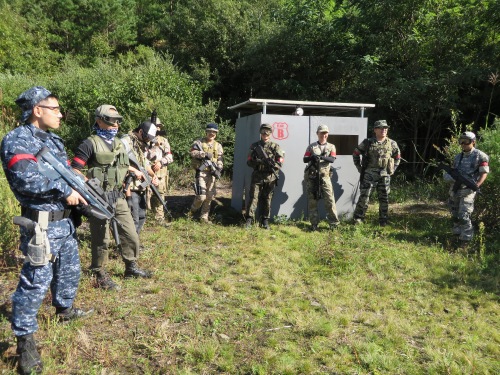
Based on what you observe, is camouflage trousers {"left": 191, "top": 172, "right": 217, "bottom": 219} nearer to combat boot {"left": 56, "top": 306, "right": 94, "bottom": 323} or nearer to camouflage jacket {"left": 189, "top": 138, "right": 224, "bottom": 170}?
camouflage jacket {"left": 189, "top": 138, "right": 224, "bottom": 170}

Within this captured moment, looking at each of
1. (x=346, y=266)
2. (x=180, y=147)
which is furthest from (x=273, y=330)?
(x=180, y=147)

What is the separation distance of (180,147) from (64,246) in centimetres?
800

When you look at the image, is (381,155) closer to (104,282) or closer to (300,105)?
(300,105)

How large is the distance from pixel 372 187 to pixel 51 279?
5.60 meters

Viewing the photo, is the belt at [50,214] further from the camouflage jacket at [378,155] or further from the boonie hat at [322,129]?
the camouflage jacket at [378,155]

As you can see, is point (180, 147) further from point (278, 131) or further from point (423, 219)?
point (423, 219)

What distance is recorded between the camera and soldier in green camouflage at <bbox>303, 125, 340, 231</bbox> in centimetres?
705

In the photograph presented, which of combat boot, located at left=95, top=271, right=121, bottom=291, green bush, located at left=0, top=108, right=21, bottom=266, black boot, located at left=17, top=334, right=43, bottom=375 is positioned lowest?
black boot, located at left=17, top=334, right=43, bottom=375

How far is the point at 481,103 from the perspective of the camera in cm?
1106

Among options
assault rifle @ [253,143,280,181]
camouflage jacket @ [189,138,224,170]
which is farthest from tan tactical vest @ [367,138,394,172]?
camouflage jacket @ [189,138,224,170]

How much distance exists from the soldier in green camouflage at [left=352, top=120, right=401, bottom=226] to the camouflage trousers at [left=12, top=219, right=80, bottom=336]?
5218mm

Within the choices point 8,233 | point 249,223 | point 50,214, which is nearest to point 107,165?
point 50,214

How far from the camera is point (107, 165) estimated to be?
420 centimetres

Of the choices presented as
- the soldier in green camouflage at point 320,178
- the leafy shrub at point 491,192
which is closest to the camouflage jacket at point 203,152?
the soldier in green camouflage at point 320,178
